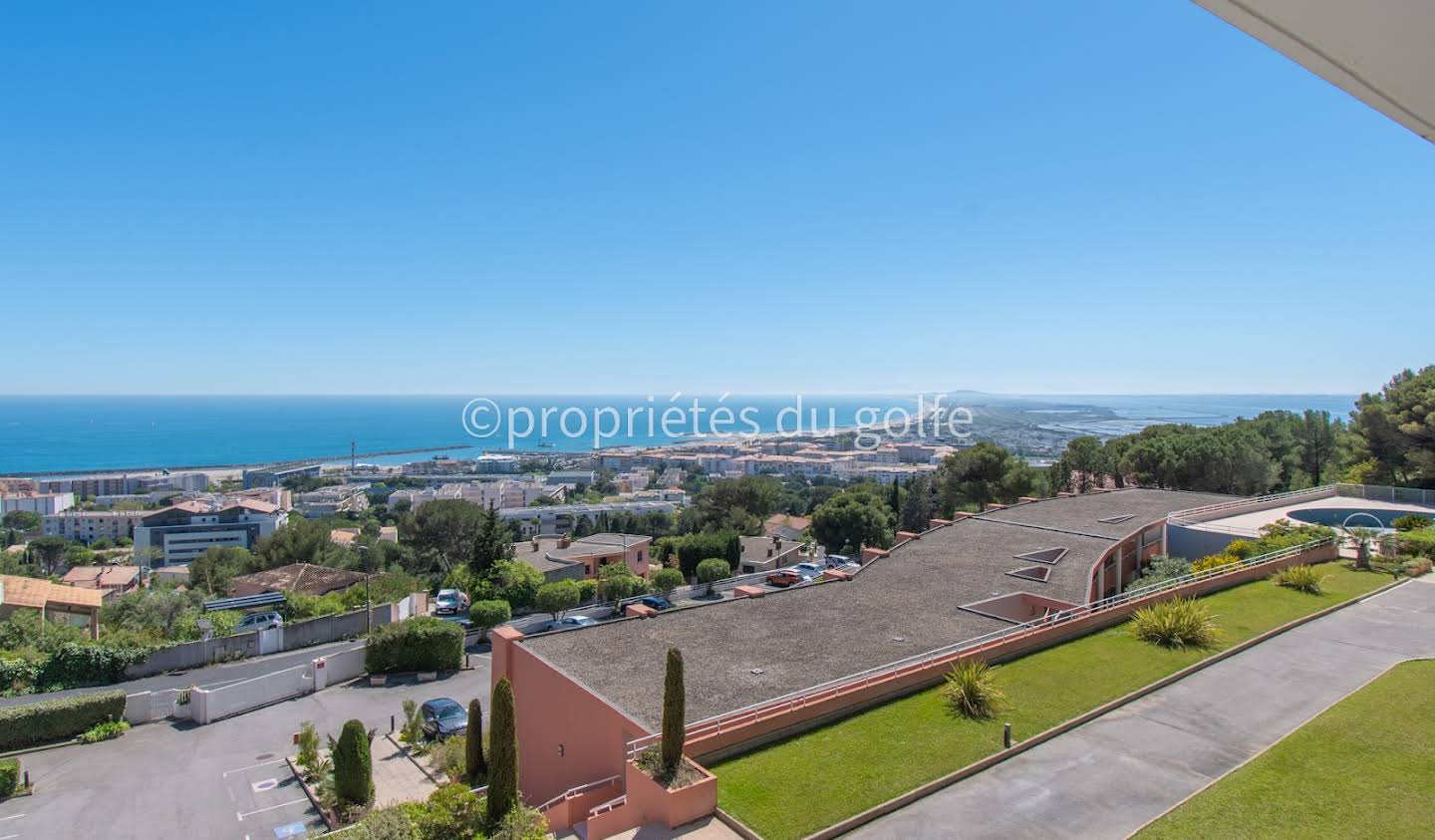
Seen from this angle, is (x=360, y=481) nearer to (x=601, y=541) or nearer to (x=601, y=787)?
(x=601, y=541)

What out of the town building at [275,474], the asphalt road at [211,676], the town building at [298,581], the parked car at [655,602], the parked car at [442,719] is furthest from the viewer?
the town building at [275,474]

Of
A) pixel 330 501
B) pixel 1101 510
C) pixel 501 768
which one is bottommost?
pixel 330 501

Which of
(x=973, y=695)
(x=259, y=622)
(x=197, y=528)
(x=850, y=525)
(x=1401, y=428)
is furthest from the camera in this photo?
(x=197, y=528)

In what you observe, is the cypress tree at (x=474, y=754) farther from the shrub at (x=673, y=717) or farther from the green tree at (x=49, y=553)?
the green tree at (x=49, y=553)

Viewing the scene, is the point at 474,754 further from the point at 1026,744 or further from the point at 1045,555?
the point at 1045,555

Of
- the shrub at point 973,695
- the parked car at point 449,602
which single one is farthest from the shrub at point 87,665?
the shrub at point 973,695

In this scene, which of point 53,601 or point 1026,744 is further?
point 53,601

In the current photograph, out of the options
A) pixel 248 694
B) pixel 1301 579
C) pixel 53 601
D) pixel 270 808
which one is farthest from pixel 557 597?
pixel 1301 579
